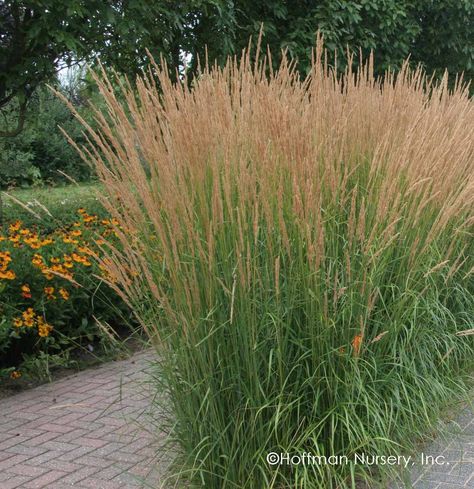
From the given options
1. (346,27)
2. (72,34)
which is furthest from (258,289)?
(346,27)

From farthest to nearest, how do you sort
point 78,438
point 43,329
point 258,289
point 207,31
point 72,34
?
1. point 207,31
2. point 72,34
3. point 43,329
4. point 78,438
5. point 258,289

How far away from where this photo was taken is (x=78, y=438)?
415 cm

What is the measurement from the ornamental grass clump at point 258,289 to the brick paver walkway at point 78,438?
0.48m

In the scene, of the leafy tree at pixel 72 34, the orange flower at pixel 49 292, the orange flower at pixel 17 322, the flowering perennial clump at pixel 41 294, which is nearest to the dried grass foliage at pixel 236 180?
the flowering perennial clump at pixel 41 294

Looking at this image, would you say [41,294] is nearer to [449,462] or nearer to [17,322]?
[17,322]

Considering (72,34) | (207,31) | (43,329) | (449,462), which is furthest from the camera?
(207,31)

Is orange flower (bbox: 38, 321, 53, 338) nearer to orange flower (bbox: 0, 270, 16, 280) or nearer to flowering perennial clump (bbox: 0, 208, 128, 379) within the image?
flowering perennial clump (bbox: 0, 208, 128, 379)

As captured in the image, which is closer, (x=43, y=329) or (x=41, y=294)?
(x=43, y=329)

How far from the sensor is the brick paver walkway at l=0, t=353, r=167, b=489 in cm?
358

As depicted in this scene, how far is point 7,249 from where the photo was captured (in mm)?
5656

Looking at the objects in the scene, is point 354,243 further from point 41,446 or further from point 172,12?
point 172,12

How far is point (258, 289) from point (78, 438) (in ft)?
5.62

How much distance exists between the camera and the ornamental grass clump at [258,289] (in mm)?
3068

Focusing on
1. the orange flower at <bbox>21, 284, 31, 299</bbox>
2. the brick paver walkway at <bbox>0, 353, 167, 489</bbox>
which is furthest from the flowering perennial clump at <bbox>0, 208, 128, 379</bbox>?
the brick paver walkway at <bbox>0, 353, 167, 489</bbox>
